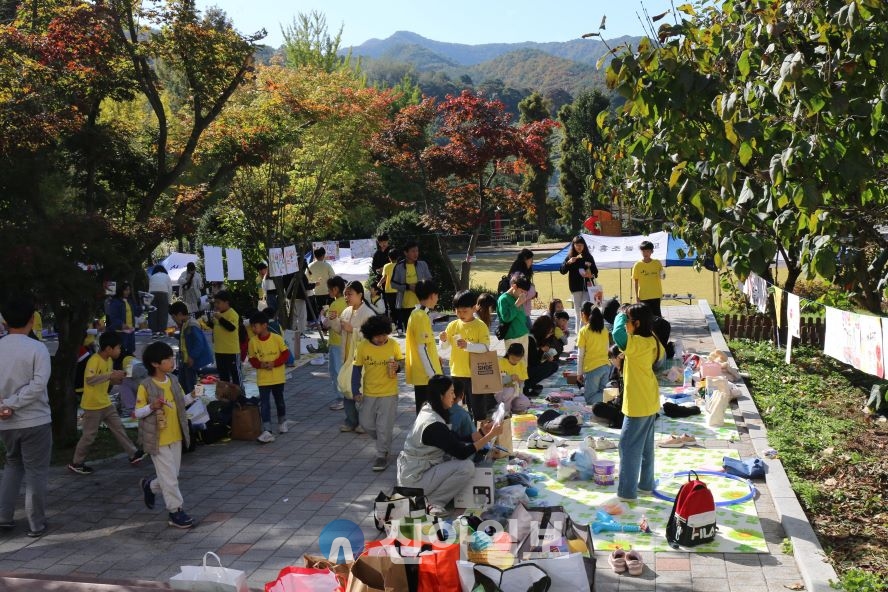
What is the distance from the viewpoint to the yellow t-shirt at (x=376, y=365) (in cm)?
818

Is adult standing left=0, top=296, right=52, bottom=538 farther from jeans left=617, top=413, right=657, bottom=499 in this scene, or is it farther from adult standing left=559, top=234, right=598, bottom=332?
adult standing left=559, top=234, right=598, bottom=332

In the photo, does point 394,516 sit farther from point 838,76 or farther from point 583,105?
point 583,105

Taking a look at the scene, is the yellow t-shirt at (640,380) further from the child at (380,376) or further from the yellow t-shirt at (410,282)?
the yellow t-shirt at (410,282)

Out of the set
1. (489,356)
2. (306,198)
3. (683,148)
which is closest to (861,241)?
(683,148)

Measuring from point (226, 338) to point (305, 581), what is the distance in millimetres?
6247

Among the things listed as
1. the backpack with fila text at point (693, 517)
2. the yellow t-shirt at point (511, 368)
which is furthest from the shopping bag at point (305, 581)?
the yellow t-shirt at point (511, 368)

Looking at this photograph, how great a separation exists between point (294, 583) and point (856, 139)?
14.7 feet

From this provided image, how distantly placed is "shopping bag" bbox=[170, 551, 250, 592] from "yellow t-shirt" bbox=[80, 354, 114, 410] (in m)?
4.07

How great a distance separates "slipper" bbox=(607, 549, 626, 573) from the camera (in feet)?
18.7

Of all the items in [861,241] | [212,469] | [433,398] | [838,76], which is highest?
[838,76]

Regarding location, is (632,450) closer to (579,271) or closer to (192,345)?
(192,345)

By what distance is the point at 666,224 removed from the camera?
13.4 metres

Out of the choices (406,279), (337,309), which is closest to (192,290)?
(406,279)

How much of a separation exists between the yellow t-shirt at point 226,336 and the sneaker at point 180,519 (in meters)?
3.75
